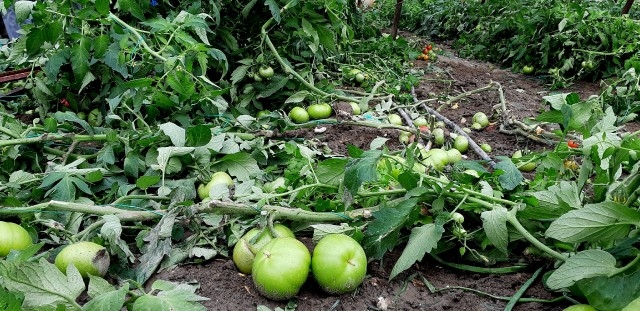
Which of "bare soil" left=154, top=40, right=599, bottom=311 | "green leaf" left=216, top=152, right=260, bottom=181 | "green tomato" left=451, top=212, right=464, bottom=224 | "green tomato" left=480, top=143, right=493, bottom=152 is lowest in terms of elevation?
"green tomato" left=480, top=143, right=493, bottom=152

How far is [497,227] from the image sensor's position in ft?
5.52

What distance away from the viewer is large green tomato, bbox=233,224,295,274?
1830 mm

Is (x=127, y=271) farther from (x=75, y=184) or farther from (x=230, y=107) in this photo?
(x=230, y=107)

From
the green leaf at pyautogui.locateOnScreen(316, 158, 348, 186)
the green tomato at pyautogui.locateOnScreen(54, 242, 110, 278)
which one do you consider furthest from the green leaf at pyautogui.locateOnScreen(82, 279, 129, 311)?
the green leaf at pyautogui.locateOnScreen(316, 158, 348, 186)

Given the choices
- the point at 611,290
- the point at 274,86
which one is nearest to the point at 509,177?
the point at 611,290

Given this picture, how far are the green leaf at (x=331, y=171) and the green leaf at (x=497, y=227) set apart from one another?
582 millimetres

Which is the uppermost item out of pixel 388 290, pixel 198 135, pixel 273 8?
pixel 273 8

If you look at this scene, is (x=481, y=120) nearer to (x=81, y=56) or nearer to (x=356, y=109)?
(x=356, y=109)

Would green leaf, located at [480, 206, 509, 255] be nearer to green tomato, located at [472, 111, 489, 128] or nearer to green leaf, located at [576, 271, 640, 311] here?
green leaf, located at [576, 271, 640, 311]

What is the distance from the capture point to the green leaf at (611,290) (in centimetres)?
134

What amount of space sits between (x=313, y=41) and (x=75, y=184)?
2.11m

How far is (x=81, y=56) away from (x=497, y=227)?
251 cm

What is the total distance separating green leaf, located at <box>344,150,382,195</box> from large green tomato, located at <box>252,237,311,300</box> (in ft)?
0.96

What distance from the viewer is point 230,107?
3492 millimetres
